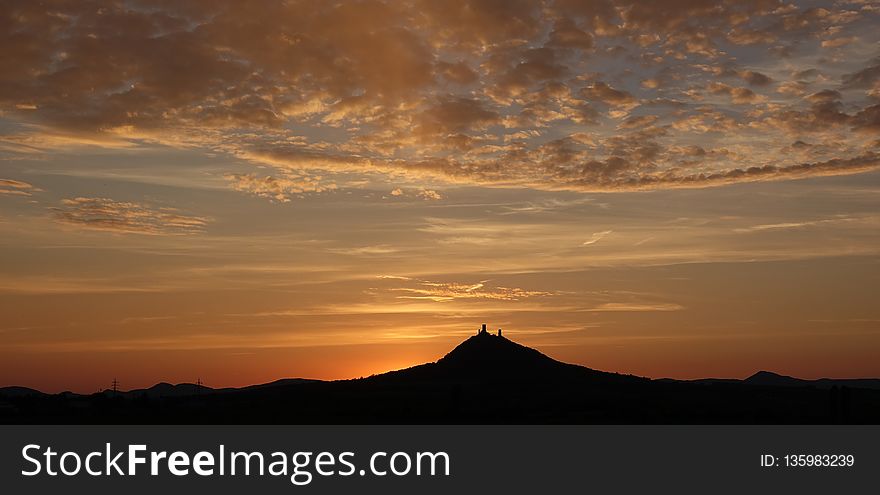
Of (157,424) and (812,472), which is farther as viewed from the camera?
(157,424)

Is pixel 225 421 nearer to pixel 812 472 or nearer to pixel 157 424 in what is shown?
pixel 157 424

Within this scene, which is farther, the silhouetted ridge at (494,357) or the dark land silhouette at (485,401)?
the silhouetted ridge at (494,357)

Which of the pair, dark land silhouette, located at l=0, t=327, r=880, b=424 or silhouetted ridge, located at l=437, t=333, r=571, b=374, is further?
silhouetted ridge, located at l=437, t=333, r=571, b=374

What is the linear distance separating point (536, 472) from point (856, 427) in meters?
18.4

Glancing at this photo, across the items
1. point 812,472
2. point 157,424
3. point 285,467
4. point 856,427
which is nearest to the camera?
point 812,472

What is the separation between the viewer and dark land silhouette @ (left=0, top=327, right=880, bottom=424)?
6575cm

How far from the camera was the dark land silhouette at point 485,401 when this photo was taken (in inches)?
2589

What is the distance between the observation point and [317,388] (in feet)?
299

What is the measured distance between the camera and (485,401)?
246 feet

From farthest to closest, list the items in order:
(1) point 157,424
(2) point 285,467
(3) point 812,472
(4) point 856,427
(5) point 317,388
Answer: (5) point 317,388, (1) point 157,424, (4) point 856,427, (2) point 285,467, (3) point 812,472

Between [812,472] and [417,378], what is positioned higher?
[417,378]

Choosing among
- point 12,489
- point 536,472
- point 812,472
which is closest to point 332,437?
point 536,472

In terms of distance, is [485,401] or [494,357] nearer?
[485,401]

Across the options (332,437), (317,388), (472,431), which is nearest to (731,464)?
(472,431)
